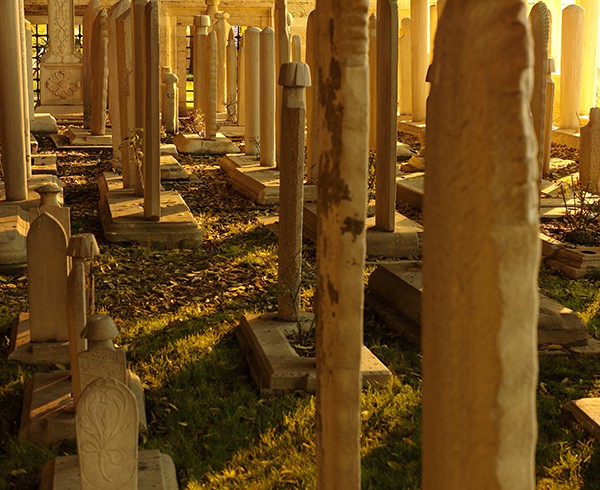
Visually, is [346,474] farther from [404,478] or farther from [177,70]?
[177,70]

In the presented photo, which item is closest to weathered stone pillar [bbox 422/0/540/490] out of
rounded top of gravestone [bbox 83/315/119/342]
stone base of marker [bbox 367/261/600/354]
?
rounded top of gravestone [bbox 83/315/119/342]

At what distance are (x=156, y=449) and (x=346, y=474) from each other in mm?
1724

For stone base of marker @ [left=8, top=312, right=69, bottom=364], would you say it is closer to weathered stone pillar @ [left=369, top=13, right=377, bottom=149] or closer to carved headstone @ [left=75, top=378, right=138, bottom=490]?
carved headstone @ [left=75, top=378, right=138, bottom=490]

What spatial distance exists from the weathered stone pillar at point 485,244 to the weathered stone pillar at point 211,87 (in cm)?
1210

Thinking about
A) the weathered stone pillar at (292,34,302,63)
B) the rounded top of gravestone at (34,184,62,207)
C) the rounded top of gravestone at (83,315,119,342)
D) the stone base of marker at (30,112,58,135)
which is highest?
the weathered stone pillar at (292,34,302,63)

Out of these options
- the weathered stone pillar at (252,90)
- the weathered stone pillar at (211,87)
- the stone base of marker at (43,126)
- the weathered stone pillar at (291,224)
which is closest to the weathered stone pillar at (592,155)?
the weathered stone pillar at (252,90)

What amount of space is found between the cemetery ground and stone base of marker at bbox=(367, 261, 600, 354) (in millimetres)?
95

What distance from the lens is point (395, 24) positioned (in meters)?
7.29

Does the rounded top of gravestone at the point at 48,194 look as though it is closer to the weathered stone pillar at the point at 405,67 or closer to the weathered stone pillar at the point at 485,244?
the weathered stone pillar at the point at 485,244

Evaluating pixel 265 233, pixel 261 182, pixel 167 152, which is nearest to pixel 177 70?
pixel 167 152

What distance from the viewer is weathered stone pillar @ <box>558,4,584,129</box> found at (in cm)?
1423

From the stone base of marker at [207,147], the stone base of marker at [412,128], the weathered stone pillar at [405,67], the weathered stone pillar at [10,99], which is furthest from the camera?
the weathered stone pillar at [405,67]

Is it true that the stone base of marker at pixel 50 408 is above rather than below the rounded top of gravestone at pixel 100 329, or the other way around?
below

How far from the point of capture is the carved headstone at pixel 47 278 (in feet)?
16.4
